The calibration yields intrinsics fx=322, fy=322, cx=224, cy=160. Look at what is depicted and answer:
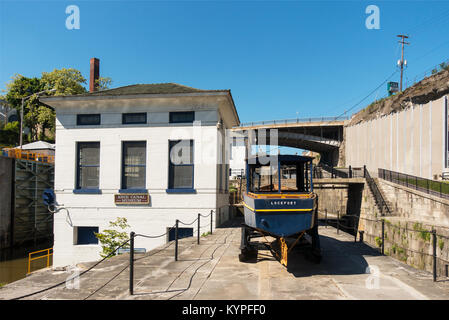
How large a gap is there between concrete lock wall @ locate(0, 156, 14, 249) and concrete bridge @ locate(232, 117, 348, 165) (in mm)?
36674

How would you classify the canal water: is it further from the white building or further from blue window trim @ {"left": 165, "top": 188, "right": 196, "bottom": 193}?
blue window trim @ {"left": 165, "top": 188, "right": 196, "bottom": 193}

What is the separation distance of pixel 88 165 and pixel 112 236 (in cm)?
476

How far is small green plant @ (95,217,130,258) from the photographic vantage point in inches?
677

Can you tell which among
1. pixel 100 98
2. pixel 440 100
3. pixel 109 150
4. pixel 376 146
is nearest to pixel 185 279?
pixel 109 150

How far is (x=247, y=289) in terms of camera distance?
7277mm

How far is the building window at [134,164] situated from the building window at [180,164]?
1.70 meters

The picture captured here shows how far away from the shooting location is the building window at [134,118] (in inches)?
752

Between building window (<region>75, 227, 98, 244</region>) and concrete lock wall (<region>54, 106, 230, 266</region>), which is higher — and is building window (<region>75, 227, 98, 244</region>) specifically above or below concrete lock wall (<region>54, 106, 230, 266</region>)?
below

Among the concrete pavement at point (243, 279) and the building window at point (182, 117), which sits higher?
the building window at point (182, 117)

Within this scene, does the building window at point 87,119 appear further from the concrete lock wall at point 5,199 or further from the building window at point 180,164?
the concrete lock wall at point 5,199

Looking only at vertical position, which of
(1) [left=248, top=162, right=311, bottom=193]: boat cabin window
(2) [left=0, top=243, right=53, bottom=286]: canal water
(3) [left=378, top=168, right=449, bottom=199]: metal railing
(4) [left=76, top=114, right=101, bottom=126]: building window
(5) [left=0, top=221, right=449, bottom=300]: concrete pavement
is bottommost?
(2) [left=0, top=243, right=53, bottom=286]: canal water

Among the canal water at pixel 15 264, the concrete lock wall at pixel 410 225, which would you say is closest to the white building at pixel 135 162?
the canal water at pixel 15 264

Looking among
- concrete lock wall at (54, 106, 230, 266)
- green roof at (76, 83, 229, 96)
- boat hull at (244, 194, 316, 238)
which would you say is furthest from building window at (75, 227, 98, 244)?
boat hull at (244, 194, 316, 238)

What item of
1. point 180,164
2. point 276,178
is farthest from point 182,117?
point 276,178
